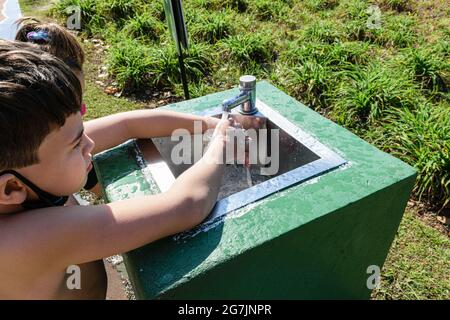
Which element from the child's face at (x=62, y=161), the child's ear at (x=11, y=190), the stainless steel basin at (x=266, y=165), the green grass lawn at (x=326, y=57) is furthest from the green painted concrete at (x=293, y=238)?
the green grass lawn at (x=326, y=57)

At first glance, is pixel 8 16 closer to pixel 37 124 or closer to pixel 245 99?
pixel 245 99

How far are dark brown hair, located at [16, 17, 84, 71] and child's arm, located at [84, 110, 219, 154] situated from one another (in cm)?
26

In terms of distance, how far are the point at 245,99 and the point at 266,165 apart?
360 mm

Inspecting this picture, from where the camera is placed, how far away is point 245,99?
Result: 162 centimetres

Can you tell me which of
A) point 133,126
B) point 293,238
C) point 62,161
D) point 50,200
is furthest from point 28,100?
point 293,238

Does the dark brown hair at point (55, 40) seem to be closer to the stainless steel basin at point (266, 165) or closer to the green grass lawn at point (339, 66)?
the stainless steel basin at point (266, 165)

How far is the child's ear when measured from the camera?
102 cm

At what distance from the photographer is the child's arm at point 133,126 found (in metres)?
1.50

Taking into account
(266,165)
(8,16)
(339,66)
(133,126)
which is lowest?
(339,66)

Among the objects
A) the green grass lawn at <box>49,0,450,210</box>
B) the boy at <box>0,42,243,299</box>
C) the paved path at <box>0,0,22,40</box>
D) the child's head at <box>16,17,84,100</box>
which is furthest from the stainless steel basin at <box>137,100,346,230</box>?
the paved path at <box>0,0,22,40</box>

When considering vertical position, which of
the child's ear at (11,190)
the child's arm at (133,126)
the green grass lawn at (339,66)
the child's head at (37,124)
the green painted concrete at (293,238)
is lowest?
the green grass lawn at (339,66)

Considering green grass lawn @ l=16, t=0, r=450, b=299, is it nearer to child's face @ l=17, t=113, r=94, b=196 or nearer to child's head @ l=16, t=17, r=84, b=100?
child's face @ l=17, t=113, r=94, b=196

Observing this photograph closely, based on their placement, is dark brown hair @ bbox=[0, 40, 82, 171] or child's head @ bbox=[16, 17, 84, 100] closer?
dark brown hair @ bbox=[0, 40, 82, 171]
